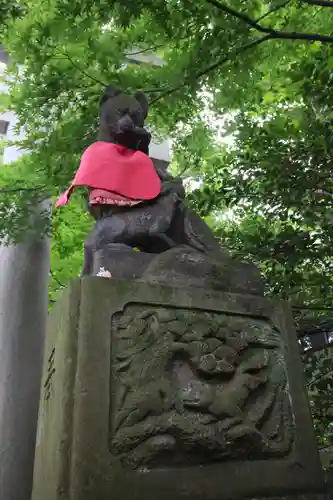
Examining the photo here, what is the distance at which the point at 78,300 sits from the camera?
241 cm

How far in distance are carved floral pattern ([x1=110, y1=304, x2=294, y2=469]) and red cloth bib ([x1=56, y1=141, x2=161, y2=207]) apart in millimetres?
891

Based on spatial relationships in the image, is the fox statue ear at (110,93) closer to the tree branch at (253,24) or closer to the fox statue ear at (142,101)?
the fox statue ear at (142,101)

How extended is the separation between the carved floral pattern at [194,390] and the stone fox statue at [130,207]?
1.39 feet

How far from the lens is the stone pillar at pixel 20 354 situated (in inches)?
169

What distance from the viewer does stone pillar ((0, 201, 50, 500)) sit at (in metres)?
4.29

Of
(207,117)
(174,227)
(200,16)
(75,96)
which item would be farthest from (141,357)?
(207,117)

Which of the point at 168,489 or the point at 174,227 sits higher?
the point at 174,227

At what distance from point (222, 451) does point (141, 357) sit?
0.61m

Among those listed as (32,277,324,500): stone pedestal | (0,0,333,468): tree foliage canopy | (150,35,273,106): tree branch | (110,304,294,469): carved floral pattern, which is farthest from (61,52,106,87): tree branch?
(110,304,294,469): carved floral pattern

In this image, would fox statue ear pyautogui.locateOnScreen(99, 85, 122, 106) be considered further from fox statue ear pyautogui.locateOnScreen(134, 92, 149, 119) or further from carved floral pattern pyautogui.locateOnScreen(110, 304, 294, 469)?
carved floral pattern pyautogui.locateOnScreen(110, 304, 294, 469)

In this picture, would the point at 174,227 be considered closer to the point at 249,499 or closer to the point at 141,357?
the point at 141,357

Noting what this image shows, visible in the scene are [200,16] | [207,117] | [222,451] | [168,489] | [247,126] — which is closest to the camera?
[168,489]

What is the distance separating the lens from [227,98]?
4.61m

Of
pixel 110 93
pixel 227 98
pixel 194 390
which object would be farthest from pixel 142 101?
pixel 194 390
